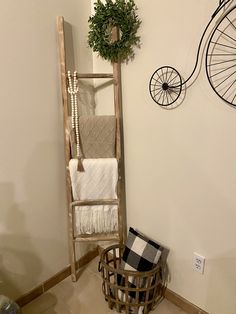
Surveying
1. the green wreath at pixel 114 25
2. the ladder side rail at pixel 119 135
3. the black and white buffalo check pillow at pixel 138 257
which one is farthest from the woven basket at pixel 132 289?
the green wreath at pixel 114 25

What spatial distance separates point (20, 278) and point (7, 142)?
0.80m

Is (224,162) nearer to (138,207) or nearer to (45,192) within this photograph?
(138,207)

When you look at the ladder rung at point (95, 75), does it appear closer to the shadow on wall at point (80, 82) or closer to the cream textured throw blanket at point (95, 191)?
the shadow on wall at point (80, 82)

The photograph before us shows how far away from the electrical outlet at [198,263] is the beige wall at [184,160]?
0.08 ft

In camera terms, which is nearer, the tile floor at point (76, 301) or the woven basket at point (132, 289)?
the woven basket at point (132, 289)

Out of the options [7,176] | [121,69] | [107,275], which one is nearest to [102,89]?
[121,69]

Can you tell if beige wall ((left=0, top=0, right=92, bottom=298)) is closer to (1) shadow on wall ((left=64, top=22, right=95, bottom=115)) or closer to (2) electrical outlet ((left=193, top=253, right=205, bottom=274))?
(1) shadow on wall ((left=64, top=22, right=95, bottom=115))

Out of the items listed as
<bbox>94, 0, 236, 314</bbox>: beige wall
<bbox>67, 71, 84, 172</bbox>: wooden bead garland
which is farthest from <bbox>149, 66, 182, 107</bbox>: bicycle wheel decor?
<bbox>67, 71, 84, 172</bbox>: wooden bead garland

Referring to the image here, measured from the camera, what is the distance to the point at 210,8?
1075 millimetres

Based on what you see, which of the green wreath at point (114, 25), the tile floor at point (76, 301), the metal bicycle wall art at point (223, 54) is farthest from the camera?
the tile floor at point (76, 301)

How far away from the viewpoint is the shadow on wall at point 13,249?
1362 mm

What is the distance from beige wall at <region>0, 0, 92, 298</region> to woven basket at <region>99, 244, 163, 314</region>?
0.43 meters

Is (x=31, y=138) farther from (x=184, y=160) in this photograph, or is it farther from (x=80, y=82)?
(x=184, y=160)

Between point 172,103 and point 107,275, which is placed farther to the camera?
point 107,275
